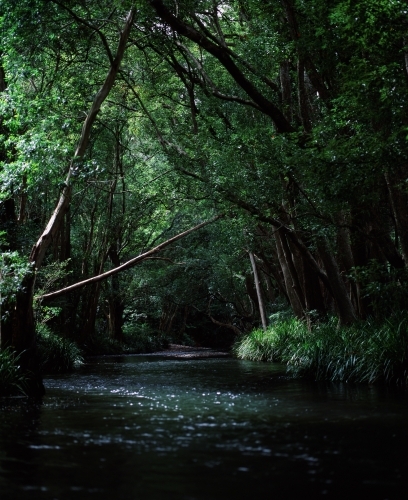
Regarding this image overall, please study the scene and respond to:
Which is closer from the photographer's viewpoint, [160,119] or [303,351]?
[303,351]

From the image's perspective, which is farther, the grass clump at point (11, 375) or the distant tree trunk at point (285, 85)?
the distant tree trunk at point (285, 85)

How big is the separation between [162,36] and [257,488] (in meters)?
14.4

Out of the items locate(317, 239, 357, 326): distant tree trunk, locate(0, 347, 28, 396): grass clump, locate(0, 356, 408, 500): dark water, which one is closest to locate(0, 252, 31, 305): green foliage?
locate(0, 347, 28, 396): grass clump

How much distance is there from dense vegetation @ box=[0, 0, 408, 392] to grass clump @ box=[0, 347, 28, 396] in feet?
0.44

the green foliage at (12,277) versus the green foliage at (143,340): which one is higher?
the green foliage at (12,277)

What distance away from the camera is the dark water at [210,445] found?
4.89m

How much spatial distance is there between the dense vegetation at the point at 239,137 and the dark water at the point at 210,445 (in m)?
2.53

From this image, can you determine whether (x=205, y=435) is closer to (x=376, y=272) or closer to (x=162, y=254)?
(x=376, y=272)

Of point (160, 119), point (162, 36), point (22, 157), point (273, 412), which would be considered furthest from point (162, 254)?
point (273, 412)

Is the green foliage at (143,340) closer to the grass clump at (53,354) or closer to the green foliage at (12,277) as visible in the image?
the grass clump at (53,354)

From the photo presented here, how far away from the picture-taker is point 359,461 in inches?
223

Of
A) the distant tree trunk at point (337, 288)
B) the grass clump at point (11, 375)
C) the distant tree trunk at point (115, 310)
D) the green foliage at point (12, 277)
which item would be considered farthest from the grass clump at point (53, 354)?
the distant tree trunk at point (115, 310)

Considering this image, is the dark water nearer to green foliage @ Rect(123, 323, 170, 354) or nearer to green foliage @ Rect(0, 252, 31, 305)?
green foliage @ Rect(0, 252, 31, 305)

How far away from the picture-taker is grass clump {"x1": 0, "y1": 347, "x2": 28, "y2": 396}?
10461mm
